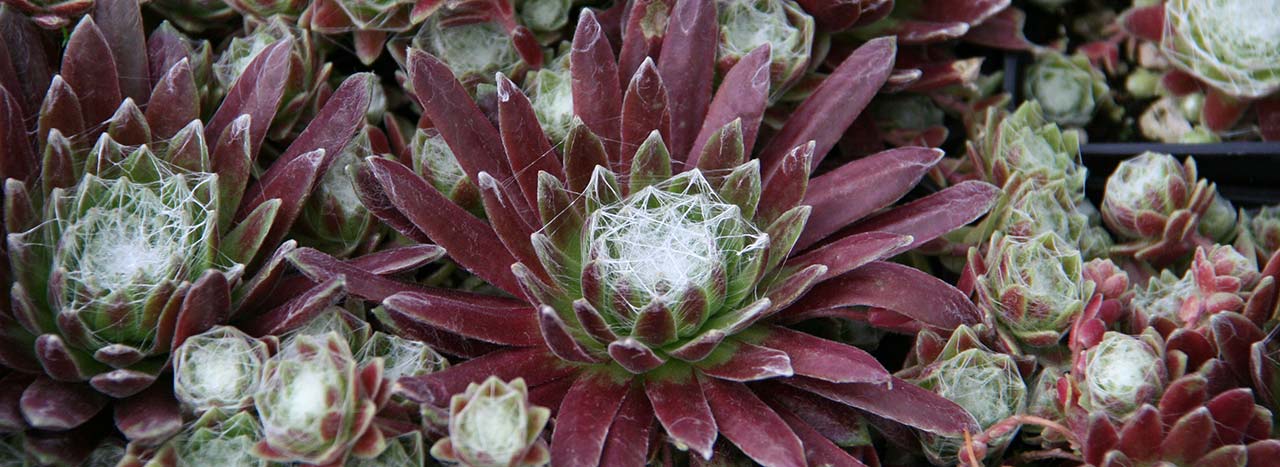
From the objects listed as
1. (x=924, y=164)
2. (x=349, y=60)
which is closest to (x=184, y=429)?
(x=349, y=60)

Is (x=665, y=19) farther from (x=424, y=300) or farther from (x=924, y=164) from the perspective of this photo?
(x=424, y=300)

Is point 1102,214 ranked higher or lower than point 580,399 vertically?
lower

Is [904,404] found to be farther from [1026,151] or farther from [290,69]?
[290,69]

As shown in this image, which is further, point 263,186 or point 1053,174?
point 1053,174

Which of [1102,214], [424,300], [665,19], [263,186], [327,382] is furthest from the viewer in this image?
[1102,214]

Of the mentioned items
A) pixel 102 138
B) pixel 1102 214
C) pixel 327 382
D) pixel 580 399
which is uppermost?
pixel 102 138

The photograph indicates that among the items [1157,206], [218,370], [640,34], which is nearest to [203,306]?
[218,370]

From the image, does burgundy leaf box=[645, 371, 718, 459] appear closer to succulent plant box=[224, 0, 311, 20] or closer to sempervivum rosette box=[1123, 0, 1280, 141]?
succulent plant box=[224, 0, 311, 20]
